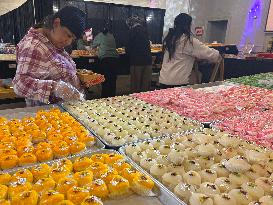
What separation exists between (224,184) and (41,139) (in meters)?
1.18

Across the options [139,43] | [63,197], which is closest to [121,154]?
[63,197]

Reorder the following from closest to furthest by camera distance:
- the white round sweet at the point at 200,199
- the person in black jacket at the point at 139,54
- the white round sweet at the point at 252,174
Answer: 1. the white round sweet at the point at 200,199
2. the white round sweet at the point at 252,174
3. the person in black jacket at the point at 139,54

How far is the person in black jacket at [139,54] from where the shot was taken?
6.32m

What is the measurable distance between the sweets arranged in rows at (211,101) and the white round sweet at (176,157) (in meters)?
0.85

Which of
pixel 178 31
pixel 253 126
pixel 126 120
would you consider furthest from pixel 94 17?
pixel 253 126

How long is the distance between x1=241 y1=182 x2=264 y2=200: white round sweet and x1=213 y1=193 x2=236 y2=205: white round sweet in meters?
0.12

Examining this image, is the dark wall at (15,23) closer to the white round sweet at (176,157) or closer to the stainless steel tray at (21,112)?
the stainless steel tray at (21,112)

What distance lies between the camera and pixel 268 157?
1587 millimetres

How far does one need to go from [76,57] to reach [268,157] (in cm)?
629

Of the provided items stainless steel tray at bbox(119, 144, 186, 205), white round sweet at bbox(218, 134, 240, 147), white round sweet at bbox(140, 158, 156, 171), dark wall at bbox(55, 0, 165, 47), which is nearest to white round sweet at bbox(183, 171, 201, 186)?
stainless steel tray at bbox(119, 144, 186, 205)

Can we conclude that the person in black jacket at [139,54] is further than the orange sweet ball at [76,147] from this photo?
Yes

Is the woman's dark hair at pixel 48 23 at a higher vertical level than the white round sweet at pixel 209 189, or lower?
higher

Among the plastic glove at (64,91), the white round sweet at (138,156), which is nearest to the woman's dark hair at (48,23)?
the plastic glove at (64,91)

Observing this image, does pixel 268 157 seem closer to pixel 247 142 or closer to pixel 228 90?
pixel 247 142
